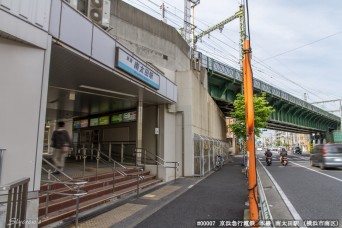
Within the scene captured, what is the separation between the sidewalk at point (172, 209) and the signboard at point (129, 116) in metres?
5.73

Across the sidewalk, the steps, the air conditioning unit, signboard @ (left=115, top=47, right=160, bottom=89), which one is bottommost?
the sidewalk

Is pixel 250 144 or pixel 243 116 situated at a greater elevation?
pixel 243 116

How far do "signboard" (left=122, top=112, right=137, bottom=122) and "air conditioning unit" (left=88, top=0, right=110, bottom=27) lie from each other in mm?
6583

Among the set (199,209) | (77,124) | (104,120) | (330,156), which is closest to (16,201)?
(199,209)

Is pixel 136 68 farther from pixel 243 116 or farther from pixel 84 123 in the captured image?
pixel 243 116

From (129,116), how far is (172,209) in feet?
28.2

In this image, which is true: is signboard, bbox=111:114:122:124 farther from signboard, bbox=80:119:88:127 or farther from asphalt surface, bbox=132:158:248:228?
asphalt surface, bbox=132:158:248:228

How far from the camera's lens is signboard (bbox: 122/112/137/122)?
14.6 meters

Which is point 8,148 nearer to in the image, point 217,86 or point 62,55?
point 62,55

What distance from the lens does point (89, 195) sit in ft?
23.9

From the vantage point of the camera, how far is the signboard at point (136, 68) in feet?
28.2

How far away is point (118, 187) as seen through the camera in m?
8.73
